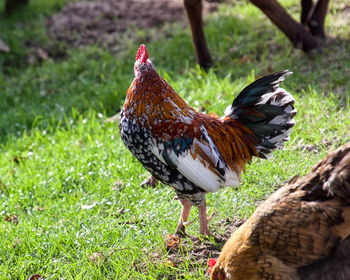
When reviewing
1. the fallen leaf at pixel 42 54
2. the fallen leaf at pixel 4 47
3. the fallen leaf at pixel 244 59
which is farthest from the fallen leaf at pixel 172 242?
the fallen leaf at pixel 4 47

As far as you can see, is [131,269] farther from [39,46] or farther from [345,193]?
[39,46]

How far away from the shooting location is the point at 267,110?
3848 millimetres

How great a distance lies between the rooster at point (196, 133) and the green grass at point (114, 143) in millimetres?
510

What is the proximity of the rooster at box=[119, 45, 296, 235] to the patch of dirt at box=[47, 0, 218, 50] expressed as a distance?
4.80 metres

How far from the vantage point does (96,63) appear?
7.81 meters

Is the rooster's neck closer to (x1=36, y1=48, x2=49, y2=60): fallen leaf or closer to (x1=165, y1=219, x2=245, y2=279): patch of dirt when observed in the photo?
(x1=165, y1=219, x2=245, y2=279): patch of dirt

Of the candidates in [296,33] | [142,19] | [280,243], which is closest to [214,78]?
[296,33]

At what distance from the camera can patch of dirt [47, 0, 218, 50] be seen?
8.73 meters

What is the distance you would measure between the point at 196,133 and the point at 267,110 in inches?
24.5

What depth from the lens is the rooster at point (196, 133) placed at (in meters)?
3.66

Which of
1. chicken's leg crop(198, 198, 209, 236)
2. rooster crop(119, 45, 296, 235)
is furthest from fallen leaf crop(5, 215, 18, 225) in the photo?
chicken's leg crop(198, 198, 209, 236)

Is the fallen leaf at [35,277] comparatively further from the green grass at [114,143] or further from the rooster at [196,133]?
the rooster at [196,133]

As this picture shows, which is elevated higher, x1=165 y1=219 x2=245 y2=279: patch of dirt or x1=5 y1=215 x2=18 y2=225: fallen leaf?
x1=5 y1=215 x2=18 y2=225: fallen leaf

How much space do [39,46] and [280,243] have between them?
718cm
